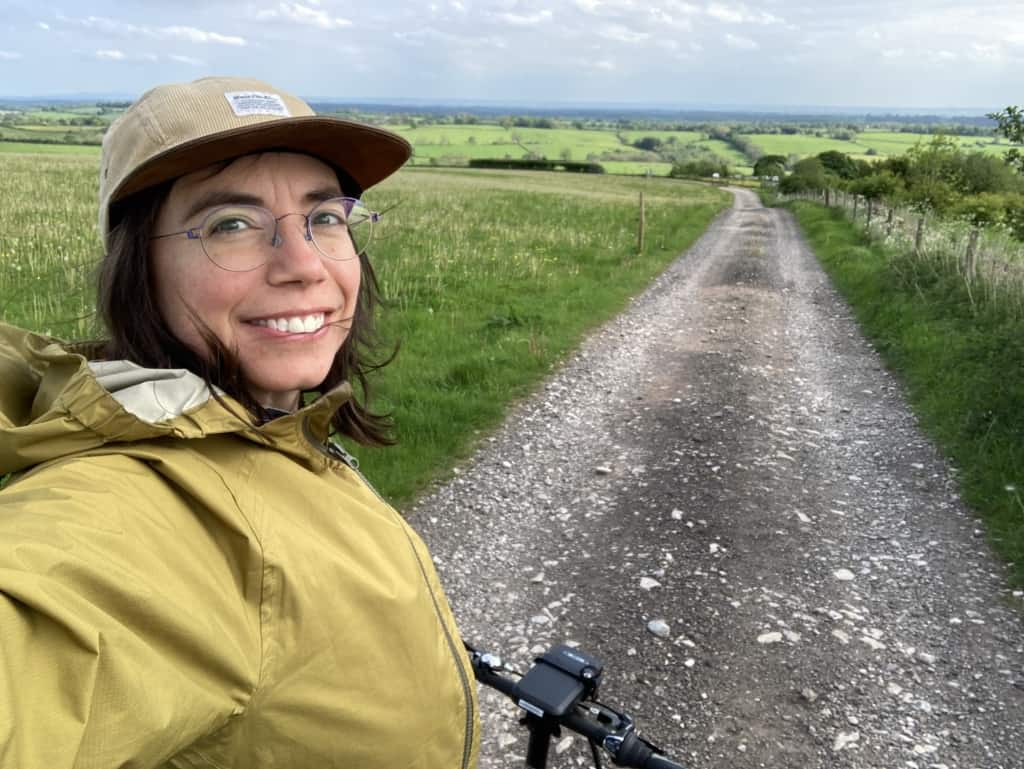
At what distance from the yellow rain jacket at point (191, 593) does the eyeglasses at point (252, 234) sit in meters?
0.35

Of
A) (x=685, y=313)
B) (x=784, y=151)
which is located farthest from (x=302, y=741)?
(x=784, y=151)

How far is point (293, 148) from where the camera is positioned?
169 centimetres

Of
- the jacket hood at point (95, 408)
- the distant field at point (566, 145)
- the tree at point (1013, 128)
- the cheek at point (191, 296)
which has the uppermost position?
the distant field at point (566, 145)

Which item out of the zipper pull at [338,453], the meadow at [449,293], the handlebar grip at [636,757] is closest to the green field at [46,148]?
the meadow at [449,293]

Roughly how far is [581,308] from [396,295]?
2963 mm

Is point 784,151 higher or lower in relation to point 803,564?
higher

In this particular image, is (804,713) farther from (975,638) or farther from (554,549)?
(554,549)

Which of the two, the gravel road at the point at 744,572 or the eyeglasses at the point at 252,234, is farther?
the gravel road at the point at 744,572

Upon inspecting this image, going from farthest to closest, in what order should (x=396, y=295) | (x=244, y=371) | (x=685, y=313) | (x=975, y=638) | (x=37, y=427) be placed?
(x=685, y=313), (x=396, y=295), (x=975, y=638), (x=244, y=371), (x=37, y=427)

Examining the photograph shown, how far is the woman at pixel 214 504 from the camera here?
3.11ft

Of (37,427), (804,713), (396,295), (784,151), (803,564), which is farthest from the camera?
(784,151)

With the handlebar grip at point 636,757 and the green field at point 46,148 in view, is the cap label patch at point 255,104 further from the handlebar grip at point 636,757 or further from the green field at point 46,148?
the green field at point 46,148

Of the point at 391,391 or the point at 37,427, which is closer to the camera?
the point at 37,427

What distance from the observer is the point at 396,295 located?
11.1m
